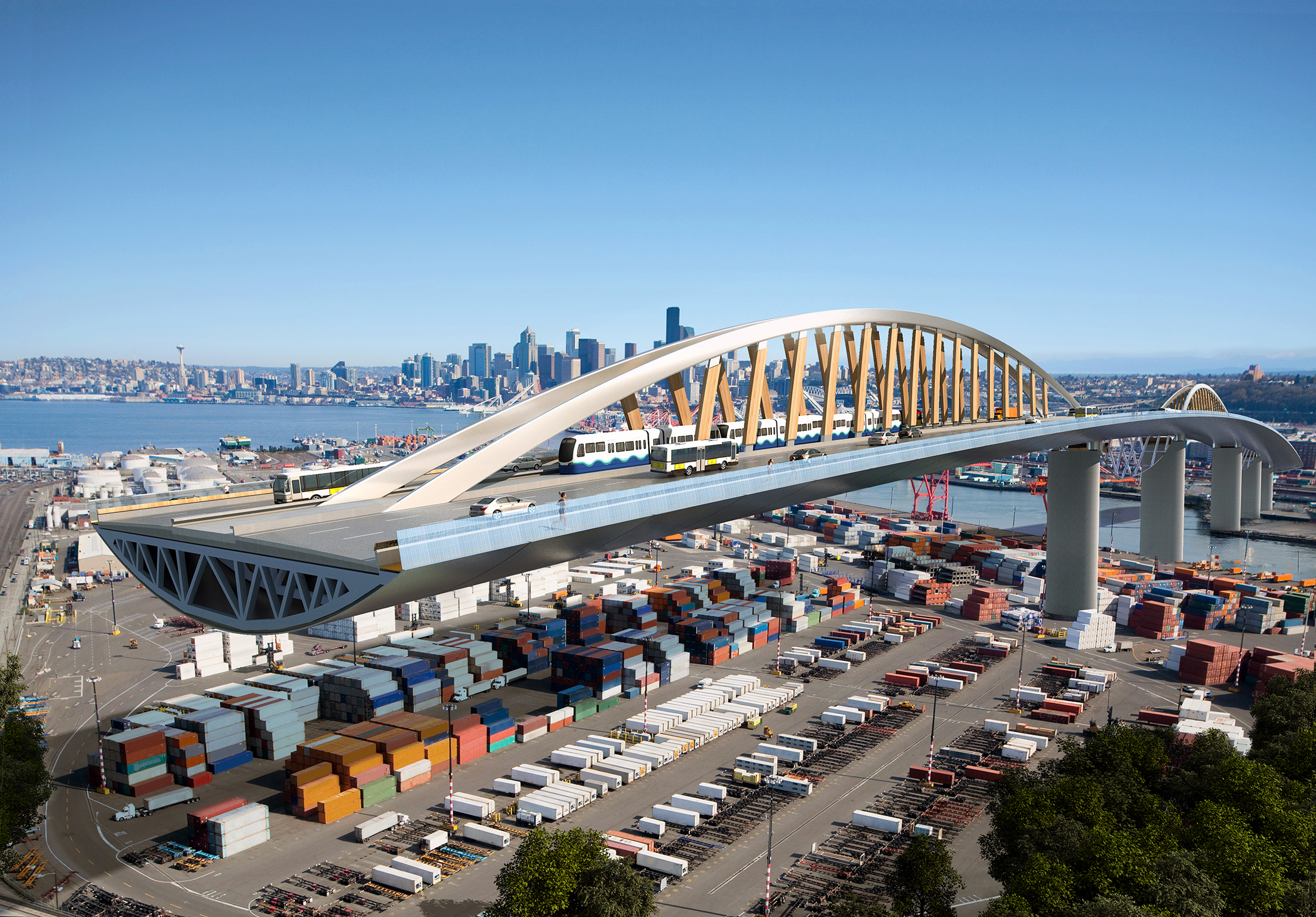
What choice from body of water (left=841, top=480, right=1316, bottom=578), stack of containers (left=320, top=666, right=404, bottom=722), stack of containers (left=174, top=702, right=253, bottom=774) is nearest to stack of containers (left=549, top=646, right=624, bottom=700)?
stack of containers (left=320, top=666, right=404, bottom=722)

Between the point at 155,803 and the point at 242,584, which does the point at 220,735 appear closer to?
the point at 155,803

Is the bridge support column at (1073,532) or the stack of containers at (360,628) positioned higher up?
the bridge support column at (1073,532)

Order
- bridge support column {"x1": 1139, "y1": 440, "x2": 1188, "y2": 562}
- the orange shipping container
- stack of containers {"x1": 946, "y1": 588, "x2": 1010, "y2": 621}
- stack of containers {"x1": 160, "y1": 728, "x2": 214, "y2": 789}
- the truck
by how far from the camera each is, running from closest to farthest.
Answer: the orange shipping container → the truck → stack of containers {"x1": 160, "y1": 728, "x2": 214, "y2": 789} → stack of containers {"x1": 946, "y1": 588, "x2": 1010, "y2": 621} → bridge support column {"x1": 1139, "y1": 440, "x2": 1188, "y2": 562}

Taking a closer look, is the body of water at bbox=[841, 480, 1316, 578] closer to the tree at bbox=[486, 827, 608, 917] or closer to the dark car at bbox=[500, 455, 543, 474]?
the dark car at bbox=[500, 455, 543, 474]

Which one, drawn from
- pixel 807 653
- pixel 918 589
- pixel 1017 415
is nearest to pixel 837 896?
pixel 807 653

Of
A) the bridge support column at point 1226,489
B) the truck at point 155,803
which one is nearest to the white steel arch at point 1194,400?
the bridge support column at point 1226,489

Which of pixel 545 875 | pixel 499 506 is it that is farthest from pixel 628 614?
pixel 545 875

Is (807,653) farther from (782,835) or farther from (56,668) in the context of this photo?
(56,668)

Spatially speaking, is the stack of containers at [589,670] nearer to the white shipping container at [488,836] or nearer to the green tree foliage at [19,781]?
the white shipping container at [488,836]
